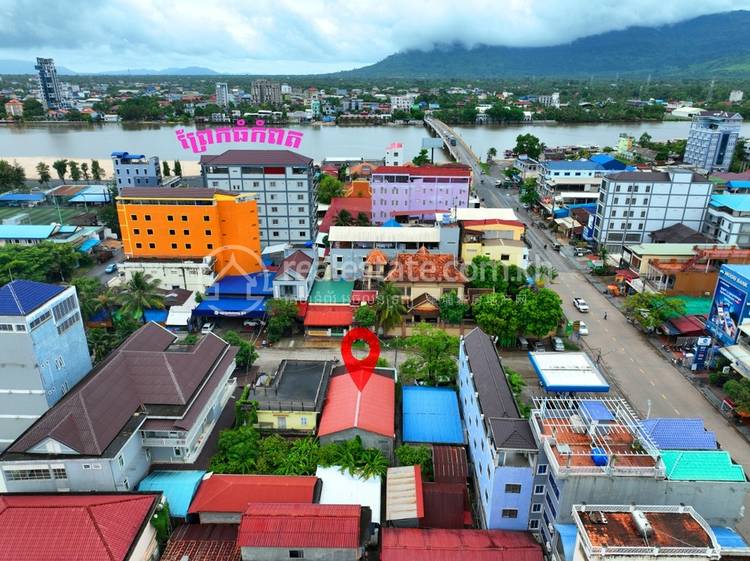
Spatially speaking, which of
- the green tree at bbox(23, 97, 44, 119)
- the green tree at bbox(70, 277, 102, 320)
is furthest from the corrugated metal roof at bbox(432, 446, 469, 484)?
the green tree at bbox(23, 97, 44, 119)

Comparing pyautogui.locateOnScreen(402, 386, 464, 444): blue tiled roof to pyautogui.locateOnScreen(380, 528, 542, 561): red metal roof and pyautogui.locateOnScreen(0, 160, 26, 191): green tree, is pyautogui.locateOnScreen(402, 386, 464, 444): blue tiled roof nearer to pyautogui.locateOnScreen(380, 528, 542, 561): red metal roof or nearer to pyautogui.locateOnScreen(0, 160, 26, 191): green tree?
pyautogui.locateOnScreen(380, 528, 542, 561): red metal roof

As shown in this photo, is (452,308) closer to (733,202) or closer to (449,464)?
(449,464)

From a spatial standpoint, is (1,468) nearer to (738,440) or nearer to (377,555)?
(377,555)

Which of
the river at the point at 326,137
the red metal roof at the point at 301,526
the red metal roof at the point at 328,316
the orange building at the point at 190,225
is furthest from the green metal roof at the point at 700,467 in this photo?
the river at the point at 326,137

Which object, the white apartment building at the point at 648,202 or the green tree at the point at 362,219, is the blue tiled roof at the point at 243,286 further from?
the white apartment building at the point at 648,202

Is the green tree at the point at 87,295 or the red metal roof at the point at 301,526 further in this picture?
the green tree at the point at 87,295

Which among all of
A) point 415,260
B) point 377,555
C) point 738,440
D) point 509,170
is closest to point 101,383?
point 377,555
